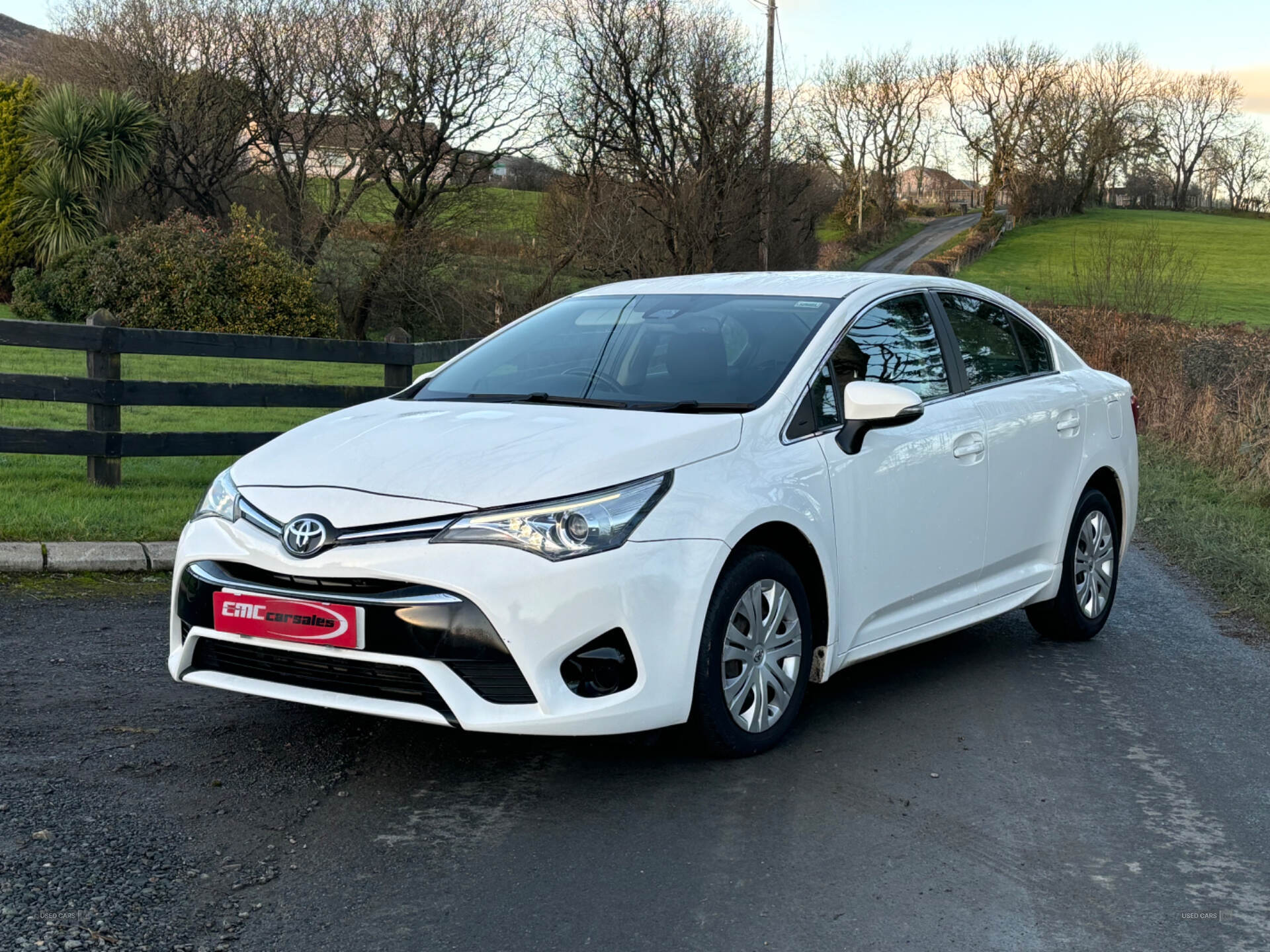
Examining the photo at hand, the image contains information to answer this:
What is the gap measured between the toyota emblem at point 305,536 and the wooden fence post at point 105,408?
16.8 ft

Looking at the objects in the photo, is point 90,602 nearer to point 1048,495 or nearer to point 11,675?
point 11,675

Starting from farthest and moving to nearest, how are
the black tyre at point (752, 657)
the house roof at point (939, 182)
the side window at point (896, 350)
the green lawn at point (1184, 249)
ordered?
1. the house roof at point (939, 182)
2. the green lawn at point (1184, 249)
3. the side window at point (896, 350)
4. the black tyre at point (752, 657)

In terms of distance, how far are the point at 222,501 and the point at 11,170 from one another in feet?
87.3

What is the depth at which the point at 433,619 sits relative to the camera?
388 centimetres

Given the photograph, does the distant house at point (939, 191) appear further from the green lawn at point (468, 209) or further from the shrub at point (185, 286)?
the shrub at point (185, 286)

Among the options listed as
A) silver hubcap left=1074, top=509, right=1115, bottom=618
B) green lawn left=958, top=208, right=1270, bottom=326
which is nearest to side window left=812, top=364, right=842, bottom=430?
silver hubcap left=1074, top=509, right=1115, bottom=618

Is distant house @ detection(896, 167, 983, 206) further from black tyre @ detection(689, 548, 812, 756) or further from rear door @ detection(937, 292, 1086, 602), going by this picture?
black tyre @ detection(689, 548, 812, 756)

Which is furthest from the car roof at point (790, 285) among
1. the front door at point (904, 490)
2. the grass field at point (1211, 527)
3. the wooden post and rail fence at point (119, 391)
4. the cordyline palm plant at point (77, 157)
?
the cordyline palm plant at point (77, 157)

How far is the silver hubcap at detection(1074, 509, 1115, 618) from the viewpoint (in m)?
6.43

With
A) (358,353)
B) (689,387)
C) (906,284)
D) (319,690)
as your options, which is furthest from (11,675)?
(358,353)

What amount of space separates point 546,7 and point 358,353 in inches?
894

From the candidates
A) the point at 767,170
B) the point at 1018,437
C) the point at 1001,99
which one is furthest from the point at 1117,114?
the point at 1018,437

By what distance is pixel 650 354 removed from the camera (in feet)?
17.2

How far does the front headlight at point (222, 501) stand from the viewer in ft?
14.3
